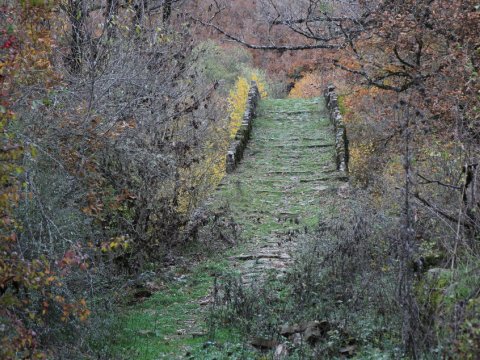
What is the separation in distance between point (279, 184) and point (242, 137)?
3.23 m

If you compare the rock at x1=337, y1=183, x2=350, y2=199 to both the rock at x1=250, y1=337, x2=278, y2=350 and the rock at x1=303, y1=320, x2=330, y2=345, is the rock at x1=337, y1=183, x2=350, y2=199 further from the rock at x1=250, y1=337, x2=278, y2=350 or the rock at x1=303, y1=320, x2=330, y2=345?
the rock at x1=250, y1=337, x2=278, y2=350

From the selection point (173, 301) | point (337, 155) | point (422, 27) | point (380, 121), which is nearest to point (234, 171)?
point (337, 155)

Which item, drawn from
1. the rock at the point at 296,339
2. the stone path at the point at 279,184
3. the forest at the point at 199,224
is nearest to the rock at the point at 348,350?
the forest at the point at 199,224

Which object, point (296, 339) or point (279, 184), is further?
point (279, 184)

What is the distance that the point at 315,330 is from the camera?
630 centimetres

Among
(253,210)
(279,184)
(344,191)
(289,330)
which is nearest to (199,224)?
(253,210)

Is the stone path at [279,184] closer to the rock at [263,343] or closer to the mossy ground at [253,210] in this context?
the mossy ground at [253,210]

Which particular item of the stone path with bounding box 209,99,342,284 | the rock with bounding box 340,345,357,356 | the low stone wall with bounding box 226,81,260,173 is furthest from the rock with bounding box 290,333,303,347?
the low stone wall with bounding box 226,81,260,173

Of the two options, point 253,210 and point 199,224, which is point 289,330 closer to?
point 199,224

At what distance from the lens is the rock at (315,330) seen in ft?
20.2

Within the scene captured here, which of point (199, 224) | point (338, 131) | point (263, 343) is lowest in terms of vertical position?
point (263, 343)

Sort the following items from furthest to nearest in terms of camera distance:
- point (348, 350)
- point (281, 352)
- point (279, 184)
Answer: point (279, 184), point (281, 352), point (348, 350)

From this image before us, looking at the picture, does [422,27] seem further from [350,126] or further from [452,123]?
[350,126]

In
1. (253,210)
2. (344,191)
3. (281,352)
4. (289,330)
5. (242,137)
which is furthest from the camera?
(242,137)
